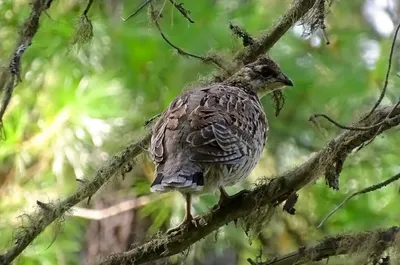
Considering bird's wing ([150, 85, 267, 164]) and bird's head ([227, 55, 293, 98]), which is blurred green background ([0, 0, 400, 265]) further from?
bird's wing ([150, 85, 267, 164])

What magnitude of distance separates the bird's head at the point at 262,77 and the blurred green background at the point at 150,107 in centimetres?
55

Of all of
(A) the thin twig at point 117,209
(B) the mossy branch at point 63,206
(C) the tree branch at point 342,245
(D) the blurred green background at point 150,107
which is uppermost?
(C) the tree branch at point 342,245

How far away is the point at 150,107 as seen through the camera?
15.7 feet

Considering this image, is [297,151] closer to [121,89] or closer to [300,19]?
[121,89]

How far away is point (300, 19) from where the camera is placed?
303cm

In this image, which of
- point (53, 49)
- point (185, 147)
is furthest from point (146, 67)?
point (185, 147)

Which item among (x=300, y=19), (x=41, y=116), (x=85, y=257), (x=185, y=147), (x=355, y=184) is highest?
(x=300, y=19)

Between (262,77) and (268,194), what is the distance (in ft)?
3.73

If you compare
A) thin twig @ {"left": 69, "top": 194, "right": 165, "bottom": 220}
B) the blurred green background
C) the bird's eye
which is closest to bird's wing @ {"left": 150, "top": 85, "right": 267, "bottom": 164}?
the bird's eye

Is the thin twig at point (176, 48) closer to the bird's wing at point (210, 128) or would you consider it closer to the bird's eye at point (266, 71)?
the bird's wing at point (210, 128)

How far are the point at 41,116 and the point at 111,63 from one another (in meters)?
0.57

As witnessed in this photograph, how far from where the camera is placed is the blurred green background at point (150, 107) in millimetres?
4410

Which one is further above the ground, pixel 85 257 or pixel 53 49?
pixel 53 49

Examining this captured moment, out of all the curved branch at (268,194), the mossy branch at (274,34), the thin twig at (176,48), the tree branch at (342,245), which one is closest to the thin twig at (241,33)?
the mossy branch at (274,34)
